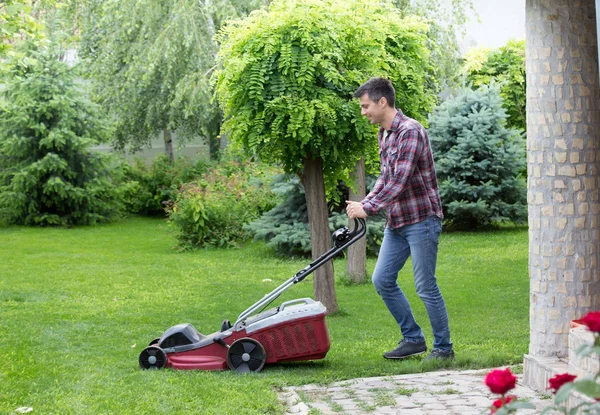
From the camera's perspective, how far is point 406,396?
520 cm

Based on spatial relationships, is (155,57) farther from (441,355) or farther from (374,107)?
(441,355)

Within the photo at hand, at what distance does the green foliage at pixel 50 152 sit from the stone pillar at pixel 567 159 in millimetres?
13404

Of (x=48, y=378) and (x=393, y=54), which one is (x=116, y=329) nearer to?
(x=48, y=378)

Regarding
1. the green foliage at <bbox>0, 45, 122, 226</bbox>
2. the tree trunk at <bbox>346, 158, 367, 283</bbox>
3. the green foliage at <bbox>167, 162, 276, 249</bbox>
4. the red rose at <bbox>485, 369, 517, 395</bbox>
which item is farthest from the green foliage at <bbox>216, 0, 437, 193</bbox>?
the green foliage at <bbox>0, 45, 122, 226</bbox>

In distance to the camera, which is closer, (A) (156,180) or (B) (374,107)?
(B) (374,107)

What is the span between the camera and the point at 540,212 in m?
5.37

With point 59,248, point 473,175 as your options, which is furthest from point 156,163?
point 473,175

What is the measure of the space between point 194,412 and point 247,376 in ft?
2.96

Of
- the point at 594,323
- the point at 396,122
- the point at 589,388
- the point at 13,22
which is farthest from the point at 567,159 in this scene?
the point at 13,22


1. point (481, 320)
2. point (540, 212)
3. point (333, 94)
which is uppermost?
point (333, 94)

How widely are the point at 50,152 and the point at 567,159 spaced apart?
1402 centimetres

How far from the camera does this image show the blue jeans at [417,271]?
5914 mm

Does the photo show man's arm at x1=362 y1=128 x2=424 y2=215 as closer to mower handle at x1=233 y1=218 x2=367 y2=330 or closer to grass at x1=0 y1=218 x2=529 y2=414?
mower handle at x1=233 y1=218 x2=367 y2=330

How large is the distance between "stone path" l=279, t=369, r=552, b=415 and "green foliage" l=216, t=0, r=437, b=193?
2.27 meters
